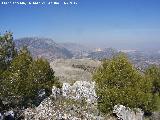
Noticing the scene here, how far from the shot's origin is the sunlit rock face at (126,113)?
55.0m

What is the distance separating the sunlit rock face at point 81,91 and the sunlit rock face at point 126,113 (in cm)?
755

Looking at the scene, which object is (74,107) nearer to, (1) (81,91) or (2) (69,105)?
(2) (69,105)

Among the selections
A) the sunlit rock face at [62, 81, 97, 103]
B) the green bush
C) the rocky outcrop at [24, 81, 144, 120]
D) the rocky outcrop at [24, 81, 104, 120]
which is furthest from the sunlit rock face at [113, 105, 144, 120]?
the sunlit rock face at [62, 81, 97, 103]

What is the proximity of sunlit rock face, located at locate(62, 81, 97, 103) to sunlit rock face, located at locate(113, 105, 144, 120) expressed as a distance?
7548 millimetres

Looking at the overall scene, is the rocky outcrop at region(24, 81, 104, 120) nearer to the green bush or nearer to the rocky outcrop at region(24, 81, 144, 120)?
the rocky outcrop at region(24, 81, 144, 120)

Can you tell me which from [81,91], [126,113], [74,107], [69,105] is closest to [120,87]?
[126,113]

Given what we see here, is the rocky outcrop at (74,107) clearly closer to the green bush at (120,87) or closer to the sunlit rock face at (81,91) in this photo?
the sunlit rock face at (81,91)

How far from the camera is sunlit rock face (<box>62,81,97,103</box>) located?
62.6m

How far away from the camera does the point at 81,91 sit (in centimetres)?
6481

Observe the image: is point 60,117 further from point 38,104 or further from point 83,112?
point 38,104

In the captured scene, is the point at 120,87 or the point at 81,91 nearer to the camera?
the point at 120,87

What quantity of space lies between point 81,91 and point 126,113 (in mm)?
12551

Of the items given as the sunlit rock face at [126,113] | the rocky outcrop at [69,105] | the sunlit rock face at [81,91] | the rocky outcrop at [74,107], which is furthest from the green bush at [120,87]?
the sunlit rock face at [81,91]

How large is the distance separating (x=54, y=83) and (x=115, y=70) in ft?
53.1
